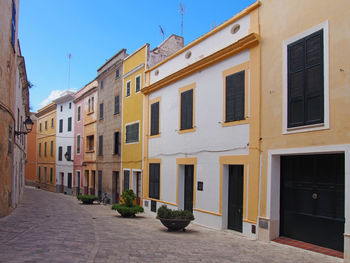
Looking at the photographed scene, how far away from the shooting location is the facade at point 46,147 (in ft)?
123

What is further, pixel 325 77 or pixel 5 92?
pixel 5 92

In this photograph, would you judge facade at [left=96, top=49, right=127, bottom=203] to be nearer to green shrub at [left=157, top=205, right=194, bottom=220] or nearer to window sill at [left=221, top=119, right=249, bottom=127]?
green shrub at [left=157, top=205, right=194, bottom=220]

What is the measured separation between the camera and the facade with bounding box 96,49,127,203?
2256 cm

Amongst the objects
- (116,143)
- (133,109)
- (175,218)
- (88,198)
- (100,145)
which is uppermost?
(133,109)

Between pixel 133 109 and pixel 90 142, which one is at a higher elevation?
pixel 133 109

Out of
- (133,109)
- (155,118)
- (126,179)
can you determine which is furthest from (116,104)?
(155,118)

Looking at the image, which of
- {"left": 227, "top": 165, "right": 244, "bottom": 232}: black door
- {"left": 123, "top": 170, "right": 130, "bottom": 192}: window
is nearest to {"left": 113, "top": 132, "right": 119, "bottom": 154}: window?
{"left": 123, "top": 170, "right": 130, "bottom": 192}: window

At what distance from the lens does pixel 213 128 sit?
12.5 meters

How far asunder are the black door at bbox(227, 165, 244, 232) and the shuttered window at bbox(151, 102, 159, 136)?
5926 mm

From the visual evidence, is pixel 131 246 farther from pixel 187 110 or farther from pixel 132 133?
pixel 132 133

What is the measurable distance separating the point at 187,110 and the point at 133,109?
634 cm

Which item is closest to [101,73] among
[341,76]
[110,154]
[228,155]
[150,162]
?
[110,154]

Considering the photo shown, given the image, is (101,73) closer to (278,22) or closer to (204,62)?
(204,62)

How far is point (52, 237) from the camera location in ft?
30.0
